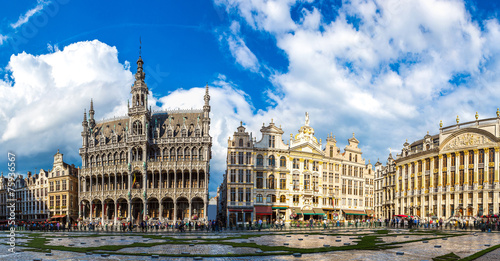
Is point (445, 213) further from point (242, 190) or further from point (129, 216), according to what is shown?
point (129, 216)

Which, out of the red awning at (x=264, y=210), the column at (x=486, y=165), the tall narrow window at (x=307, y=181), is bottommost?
the red awning at (x=264, y=210)

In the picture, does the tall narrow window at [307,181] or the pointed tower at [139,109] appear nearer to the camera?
the pointed tower at [139,109]

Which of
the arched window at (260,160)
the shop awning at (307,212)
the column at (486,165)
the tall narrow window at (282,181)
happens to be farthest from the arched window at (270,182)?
the column at (486,165)

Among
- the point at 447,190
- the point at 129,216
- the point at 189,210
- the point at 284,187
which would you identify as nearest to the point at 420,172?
the point at 447,190

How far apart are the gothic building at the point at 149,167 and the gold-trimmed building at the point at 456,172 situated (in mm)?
42450

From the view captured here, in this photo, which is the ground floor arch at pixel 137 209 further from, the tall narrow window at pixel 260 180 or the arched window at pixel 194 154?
the tall narrow window at pixel 260 180

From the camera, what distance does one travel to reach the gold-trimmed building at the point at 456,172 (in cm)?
7569

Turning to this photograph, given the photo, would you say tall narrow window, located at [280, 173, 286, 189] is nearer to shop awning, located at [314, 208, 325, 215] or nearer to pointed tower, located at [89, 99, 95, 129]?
shop awning, located at [314, 208, 325, 215]

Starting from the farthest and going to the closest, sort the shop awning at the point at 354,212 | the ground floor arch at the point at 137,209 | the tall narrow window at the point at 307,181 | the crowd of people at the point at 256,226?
the shop awning at the point at 354,212
the tall narrow window at the point at 307,181
the ground floor arch at the point at 137,209
the crowd of people at the point at 256,226

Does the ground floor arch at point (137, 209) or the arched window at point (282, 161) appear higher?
the arched window at point (282, 161)

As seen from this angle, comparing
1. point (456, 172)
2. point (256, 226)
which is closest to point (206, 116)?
point (256, 226)

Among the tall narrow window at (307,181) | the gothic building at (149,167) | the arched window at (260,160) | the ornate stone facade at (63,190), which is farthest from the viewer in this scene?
the ornate stone facade at (63,190)

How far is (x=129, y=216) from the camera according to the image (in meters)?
82.3

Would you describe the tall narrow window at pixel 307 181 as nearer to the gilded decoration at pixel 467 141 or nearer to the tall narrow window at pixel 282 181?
the tall narrow window at pixel 282 181
